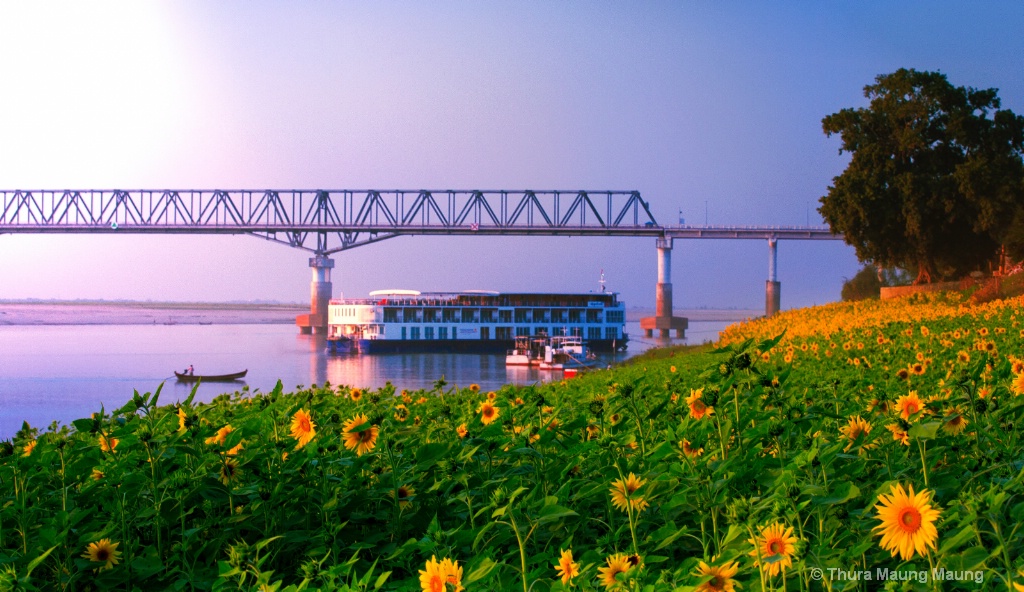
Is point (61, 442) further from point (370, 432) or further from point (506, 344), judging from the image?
point (506, 344)

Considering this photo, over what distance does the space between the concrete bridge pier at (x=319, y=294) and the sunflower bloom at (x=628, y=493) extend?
197 feet

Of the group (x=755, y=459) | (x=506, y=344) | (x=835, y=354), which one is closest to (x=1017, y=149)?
(x=835, y=354)

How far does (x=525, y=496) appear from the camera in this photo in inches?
81.3

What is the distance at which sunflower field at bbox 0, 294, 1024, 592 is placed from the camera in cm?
170

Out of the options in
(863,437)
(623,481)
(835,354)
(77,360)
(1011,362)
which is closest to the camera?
(623,481)

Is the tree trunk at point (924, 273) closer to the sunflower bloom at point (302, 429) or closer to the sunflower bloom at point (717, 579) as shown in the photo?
the sunflower bloom at point (302, 429)

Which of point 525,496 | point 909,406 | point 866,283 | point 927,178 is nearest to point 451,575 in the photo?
point 525,496

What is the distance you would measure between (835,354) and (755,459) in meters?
5.39

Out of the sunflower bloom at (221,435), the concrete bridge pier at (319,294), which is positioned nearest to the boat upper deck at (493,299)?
the concrete bridge pier at (319,294)

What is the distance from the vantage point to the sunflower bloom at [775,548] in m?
1.45

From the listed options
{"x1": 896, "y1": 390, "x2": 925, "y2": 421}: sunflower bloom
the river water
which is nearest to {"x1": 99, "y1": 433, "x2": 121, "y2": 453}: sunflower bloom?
{"x1": 896, "y1": 390, "x2": 925, "y2": 421}: sunflower bloom

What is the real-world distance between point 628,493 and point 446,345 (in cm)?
4893

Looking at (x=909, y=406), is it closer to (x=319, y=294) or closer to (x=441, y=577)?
(x=441, y=577)

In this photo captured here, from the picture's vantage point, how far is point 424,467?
2355 mm
